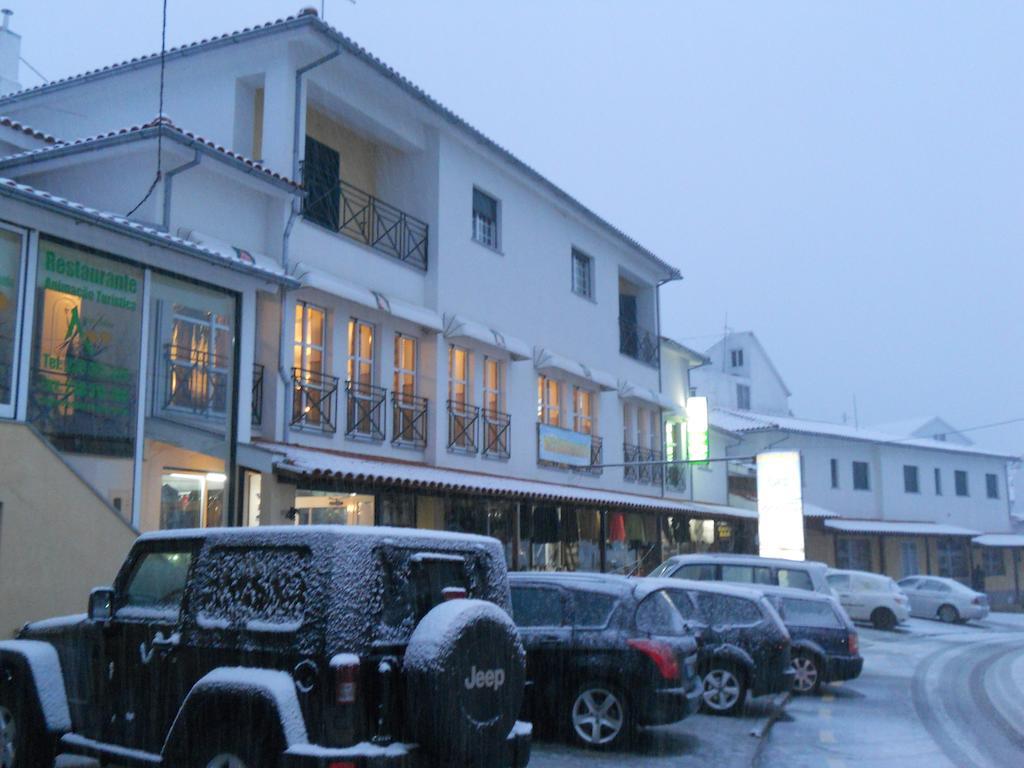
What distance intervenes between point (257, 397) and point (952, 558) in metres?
40.8

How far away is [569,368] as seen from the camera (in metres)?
23.3

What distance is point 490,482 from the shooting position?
58.0ft

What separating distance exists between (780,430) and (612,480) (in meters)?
17.6

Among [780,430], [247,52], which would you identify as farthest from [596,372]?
[780,430]

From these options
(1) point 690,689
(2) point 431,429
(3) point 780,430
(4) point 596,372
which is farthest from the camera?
(3) point 780,430

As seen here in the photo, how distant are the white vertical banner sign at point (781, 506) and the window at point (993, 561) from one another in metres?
30.5

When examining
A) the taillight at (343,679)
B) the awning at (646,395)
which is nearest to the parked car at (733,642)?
the taillight at (343,679)

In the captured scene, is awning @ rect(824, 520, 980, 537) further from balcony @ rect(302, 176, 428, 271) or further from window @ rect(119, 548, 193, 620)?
window @ rect(119, 548, 193, 620)

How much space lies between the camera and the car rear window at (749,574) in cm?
1561

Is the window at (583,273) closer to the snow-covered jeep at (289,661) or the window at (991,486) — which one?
the snow-covered jeep at (289,661)

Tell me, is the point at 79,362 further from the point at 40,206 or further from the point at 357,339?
the point at 357,339

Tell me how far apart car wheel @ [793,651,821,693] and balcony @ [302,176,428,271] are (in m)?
9.41

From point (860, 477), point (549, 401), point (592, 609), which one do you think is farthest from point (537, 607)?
point (860, 477)

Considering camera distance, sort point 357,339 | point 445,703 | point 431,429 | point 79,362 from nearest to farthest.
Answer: point 445,703 → point 79,362 → point 357,339 → point 431,429
